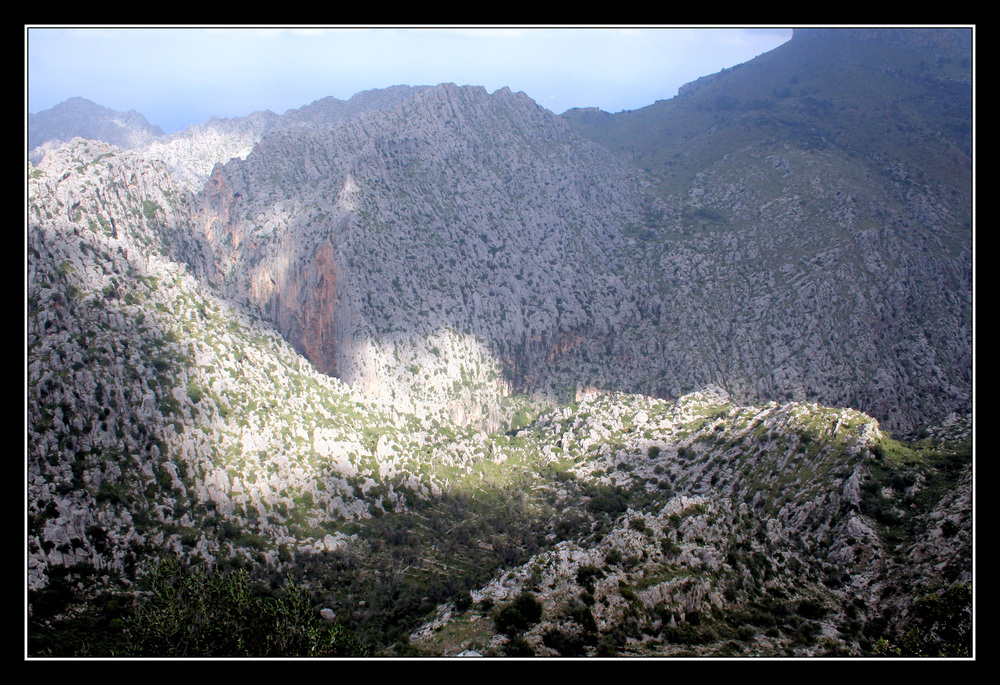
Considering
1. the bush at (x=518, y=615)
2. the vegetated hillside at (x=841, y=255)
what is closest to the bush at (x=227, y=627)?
the bush at (x=518, y=615)

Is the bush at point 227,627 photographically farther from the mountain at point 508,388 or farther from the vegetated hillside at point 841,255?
the vegetated hillside at point 841,255

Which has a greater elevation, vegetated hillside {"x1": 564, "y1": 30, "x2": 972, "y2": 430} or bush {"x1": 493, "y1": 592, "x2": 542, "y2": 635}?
vegetated hillside {"x1": 564, "y1": 30, "x2": 972, "y2": 430}

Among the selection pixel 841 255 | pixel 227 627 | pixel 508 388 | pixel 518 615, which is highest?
pixel 841 255

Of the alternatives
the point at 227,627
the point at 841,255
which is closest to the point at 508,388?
the point at 841,255

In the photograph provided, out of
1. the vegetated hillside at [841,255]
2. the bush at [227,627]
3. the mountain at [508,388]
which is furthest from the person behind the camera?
the vegetated hillside at [841,255]

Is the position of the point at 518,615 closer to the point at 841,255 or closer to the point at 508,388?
the point at 508,388

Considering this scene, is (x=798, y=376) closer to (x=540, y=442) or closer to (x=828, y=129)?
(x=540, y=442)

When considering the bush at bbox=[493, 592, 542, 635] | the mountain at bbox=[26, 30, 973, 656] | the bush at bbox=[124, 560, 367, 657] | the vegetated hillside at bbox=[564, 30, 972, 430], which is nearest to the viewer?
the bush at bbox=[493, 592, 542, 635]

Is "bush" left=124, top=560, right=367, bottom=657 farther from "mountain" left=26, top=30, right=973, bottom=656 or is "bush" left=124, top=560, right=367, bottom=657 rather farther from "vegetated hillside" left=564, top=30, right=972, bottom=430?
"vegetated hillside" left=564, top=30, right=972, bottom=430

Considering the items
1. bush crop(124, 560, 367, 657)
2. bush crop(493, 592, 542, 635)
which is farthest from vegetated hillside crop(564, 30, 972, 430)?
bush crop(124, 560, 367, 657)
